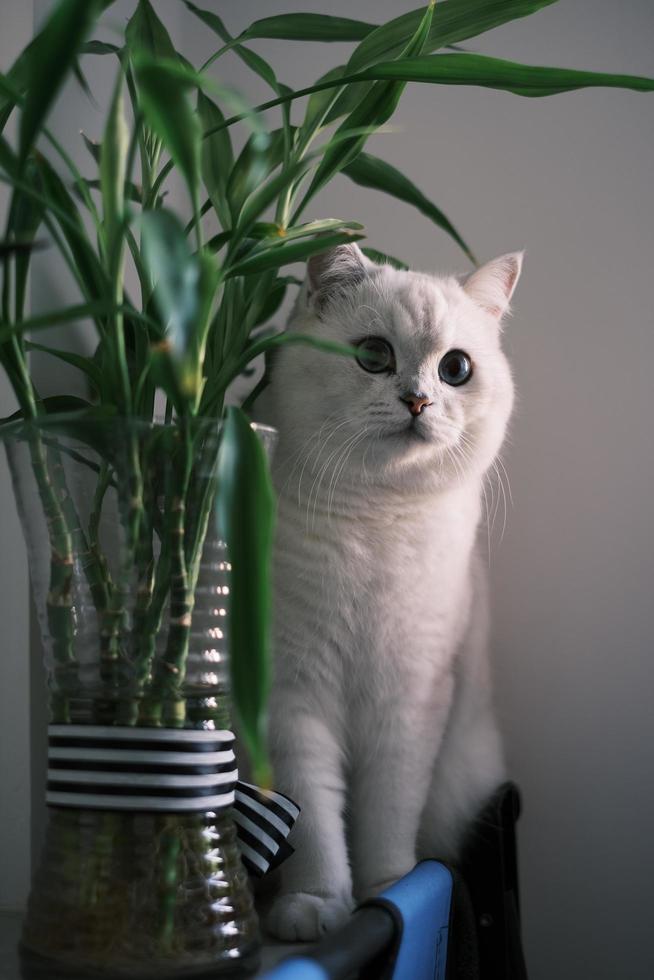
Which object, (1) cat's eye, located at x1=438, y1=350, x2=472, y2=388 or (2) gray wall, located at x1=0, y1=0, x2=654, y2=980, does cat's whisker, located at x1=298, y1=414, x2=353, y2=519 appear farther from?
(2) gray wall, located at x1=0, y1=0, x2=654, y2=980

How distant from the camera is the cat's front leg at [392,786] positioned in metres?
1.15

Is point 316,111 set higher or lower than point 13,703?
higher

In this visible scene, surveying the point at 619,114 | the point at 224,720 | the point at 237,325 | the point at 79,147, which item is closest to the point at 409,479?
the point at 237,325

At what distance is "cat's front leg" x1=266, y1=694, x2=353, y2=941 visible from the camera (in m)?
0.99

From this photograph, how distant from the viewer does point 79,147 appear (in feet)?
4.06

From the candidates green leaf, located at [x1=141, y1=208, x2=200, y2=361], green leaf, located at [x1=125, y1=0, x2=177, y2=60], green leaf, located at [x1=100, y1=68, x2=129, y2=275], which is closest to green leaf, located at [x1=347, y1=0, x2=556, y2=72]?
green leaf, located at [x1=125, y1=0, x2=177, y2=60]

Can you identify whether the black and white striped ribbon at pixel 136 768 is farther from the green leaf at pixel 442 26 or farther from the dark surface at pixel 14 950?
the green leaf at pixel 442 26

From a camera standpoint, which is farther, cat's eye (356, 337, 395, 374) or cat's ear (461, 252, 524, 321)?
cat's ear (461, 252, 524, 321)

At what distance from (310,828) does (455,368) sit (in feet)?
1.95

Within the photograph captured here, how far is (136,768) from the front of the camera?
740 millimetres

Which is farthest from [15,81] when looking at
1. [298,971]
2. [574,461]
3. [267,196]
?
[574,461]

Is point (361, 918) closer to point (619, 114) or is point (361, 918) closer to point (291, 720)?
point (291, 720)

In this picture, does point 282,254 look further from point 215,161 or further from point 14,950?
point 14,950

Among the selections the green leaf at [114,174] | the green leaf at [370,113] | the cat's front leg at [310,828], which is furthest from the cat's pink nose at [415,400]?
the green leaf at [114,174]
